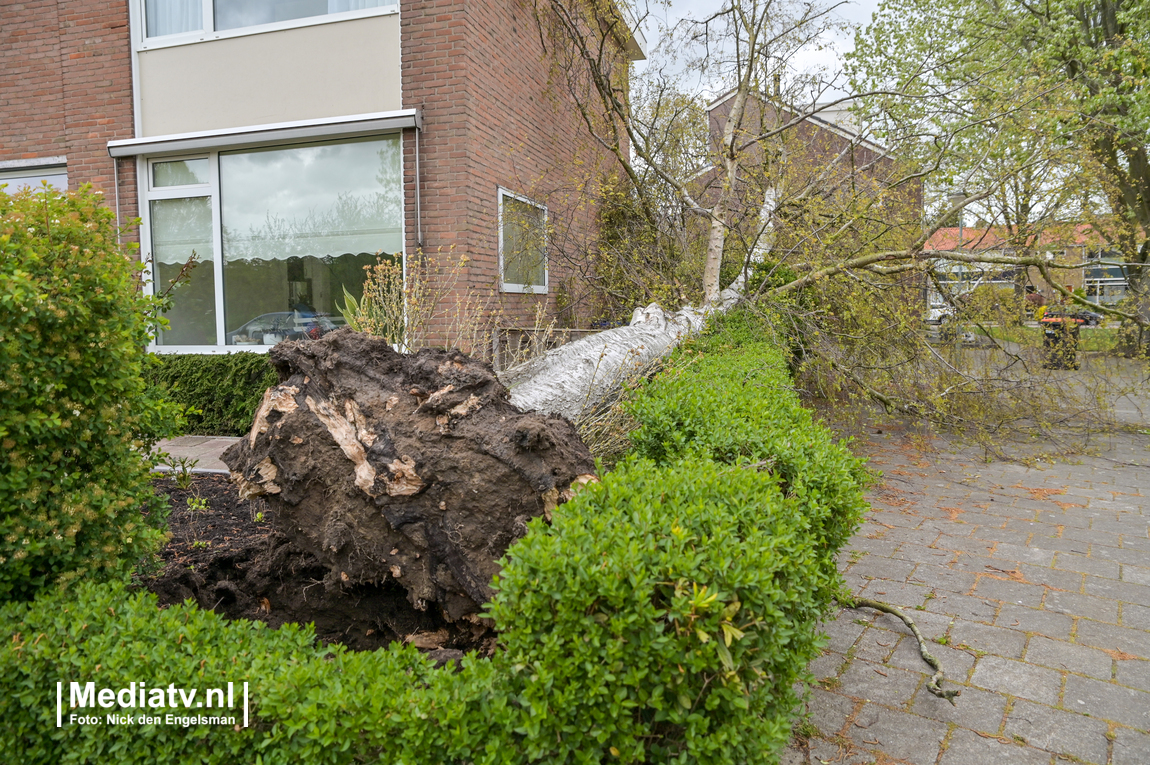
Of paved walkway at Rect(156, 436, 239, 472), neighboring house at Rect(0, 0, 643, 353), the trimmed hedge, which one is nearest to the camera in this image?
the trimmed hedge

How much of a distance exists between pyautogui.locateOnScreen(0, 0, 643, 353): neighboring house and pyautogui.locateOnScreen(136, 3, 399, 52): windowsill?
2cm

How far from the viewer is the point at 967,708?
291 centimetres

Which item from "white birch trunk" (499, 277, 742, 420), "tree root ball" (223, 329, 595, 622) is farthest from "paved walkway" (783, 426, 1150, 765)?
"white birch trunk" (499, 277, 742, 420)

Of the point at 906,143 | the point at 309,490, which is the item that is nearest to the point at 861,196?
the point at 906,143

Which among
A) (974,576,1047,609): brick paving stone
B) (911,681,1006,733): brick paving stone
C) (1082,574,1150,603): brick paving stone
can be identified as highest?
(974,576,1047,609): brick paving stone

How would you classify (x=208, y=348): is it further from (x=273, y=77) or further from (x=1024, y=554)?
(x=1024, y=554)

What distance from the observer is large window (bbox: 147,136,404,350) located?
8.62 meters

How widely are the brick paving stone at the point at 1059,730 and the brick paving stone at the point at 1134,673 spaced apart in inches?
17.8

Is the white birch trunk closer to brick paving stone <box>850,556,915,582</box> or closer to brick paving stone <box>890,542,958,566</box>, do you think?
brick paving stone <box>850,556,915,582</box>

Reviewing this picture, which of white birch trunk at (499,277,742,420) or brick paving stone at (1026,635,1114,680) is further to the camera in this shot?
white birch trunk at (499,277,742,420)

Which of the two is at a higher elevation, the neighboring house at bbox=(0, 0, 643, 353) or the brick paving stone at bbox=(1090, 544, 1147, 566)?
the neighboring house at bbox=(0, 0, 643, 353)

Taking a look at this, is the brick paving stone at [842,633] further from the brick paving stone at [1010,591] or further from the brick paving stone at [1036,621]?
the brick paving stone at [1010,591]

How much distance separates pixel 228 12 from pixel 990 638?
10.2 metres

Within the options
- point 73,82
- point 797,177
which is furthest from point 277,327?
point 797,177
